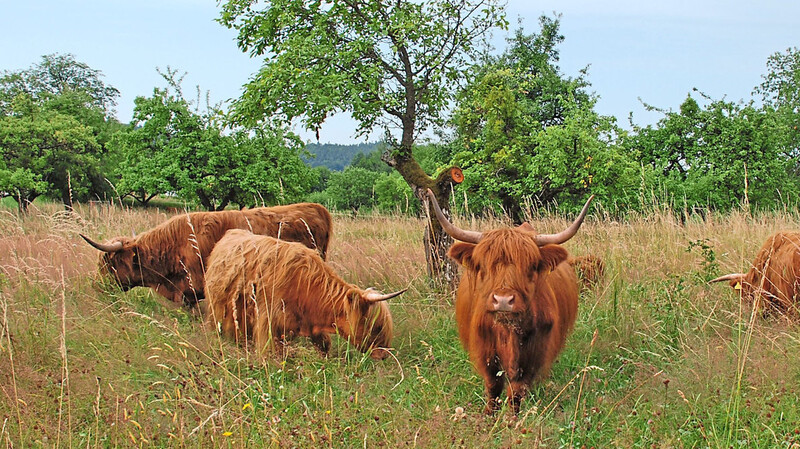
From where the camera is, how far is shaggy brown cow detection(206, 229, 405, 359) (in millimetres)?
4348

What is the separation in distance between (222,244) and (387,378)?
238cm

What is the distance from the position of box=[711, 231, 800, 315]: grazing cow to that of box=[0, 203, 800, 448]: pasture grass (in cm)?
21

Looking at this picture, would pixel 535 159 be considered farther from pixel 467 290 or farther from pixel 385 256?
pixel 467 290

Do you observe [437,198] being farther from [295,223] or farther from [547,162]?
[547,162]

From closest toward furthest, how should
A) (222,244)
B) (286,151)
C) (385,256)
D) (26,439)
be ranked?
(26,439), (222,244), (385,256), (286,151)

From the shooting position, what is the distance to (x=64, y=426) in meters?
2.96

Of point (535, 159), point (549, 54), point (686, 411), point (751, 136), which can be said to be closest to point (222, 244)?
point (686, 411)

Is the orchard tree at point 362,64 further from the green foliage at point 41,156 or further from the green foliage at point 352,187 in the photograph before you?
the green foliage at point 352,187

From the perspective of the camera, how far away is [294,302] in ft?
14.6

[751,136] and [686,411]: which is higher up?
[751,136]

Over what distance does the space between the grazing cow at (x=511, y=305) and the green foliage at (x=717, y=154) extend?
17.1 m

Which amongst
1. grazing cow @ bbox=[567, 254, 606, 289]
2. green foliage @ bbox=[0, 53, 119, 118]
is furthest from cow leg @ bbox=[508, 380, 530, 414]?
green foliage @ bbox=[0, 53, 119, 118]

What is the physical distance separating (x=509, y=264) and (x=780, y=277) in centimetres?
301

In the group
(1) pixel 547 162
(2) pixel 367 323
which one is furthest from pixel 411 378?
(1) pixel 547 162
